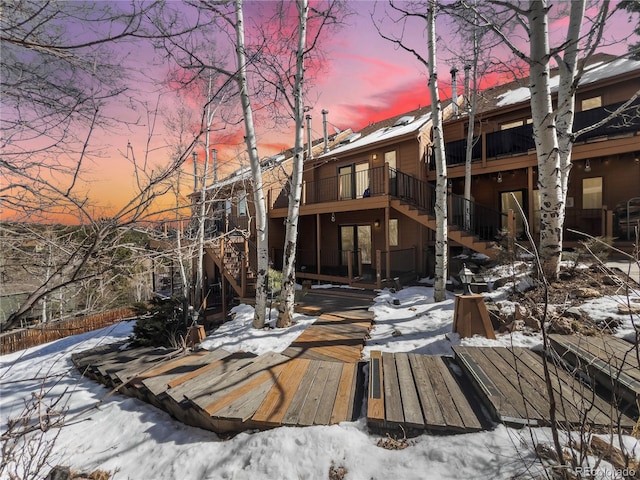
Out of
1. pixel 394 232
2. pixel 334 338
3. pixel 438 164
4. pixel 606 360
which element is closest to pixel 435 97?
pixel 438 164

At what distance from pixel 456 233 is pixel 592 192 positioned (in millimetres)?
5603

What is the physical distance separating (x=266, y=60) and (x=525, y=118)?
970 centimetres

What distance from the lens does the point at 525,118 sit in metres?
9.97

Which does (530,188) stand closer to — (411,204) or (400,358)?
(411,204)

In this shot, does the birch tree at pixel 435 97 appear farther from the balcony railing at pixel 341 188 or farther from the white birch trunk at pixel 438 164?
the balcony railing at pixel 341 188

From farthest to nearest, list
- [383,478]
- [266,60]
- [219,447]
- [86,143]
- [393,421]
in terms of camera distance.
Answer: [266,60] < [219,447] < [393,421] < [383,478] < [86,143]

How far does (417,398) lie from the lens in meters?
2.86

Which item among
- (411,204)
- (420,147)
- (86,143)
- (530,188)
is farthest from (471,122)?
(86,143)

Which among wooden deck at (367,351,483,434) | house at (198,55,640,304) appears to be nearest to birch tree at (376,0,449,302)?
house at (198,55,640,304)

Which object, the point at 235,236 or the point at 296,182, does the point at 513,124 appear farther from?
the point at 235,236

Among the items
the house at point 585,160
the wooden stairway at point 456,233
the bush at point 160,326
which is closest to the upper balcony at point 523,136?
the house at point 585,160

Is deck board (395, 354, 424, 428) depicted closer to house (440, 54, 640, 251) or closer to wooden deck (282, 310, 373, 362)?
wooden deck (282, 310, 373, 362)

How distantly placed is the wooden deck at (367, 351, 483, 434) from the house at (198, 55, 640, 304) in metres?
4.73

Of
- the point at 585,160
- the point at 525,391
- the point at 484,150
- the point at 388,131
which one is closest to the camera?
the point at 525,391
